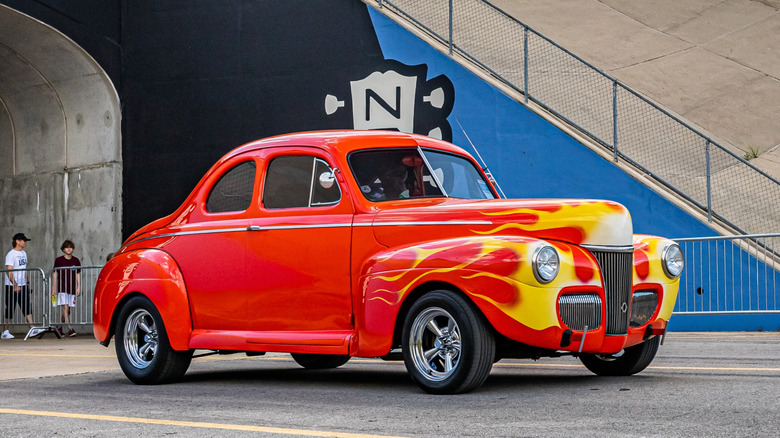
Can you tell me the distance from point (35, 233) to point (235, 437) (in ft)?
53.8

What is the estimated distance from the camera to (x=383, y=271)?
668 cm

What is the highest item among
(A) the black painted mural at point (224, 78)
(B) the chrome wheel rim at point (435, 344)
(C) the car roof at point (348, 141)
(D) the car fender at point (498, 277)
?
(A) the black painted mural at point (224, 78)

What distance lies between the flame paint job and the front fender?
12 mm

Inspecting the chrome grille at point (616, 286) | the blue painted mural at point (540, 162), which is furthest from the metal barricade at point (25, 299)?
the chrome grille at point (616, 286)

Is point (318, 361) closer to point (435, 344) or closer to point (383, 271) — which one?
point (383, 271)

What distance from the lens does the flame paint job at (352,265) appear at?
6.21 m

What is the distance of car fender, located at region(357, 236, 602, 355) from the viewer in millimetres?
6117

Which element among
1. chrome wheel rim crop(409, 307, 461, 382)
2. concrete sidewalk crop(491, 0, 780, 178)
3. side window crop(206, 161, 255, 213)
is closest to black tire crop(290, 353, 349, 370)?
side window crop(206, 161, 255, 213)

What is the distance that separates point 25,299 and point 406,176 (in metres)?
12.4

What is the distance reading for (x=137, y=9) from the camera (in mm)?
18844

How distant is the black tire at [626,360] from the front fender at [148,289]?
324cm

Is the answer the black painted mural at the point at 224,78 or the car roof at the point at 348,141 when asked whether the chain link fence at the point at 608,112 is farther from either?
the car roof at the point at 348,141

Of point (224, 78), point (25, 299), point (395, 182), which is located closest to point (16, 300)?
point (25, 299)

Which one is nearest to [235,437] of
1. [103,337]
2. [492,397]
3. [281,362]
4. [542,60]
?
[492,397]
